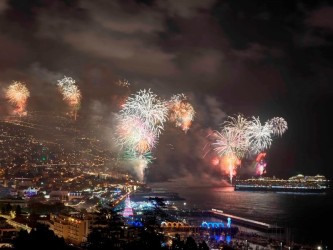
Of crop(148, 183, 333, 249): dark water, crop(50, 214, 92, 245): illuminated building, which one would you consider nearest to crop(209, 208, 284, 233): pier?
crop(148, 183, 333, 249): dark water

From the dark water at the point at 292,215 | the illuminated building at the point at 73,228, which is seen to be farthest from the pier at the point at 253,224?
the illuminated building at the point at 73,228

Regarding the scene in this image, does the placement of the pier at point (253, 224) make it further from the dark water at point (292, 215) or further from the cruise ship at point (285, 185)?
the cruise ship at point (285, 185)

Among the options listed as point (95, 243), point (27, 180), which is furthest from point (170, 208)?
point (95, 243)

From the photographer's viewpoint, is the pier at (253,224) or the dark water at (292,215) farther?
the pier at (253,224)

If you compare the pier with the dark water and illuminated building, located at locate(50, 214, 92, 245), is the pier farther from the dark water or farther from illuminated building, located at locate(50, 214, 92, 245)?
illuminated building, located at locate(50, 214, 92, 245)

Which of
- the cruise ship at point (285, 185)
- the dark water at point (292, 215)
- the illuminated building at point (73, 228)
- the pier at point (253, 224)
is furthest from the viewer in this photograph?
the cruise ship at point (285, 185)

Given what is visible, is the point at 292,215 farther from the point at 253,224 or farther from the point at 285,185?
the point at 285,185

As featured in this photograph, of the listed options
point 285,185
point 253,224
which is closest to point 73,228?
point 253,224

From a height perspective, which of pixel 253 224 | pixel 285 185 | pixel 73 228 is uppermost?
pixel 285 185
